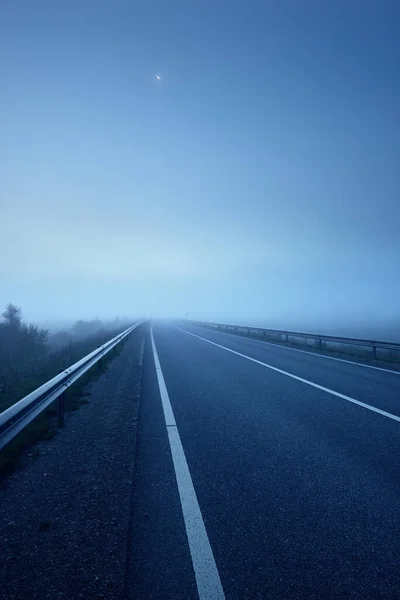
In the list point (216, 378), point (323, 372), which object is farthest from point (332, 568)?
point (323, 372)

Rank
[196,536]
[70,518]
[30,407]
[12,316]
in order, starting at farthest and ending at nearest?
[12,316] → [30,407] → [70,518] → [196,536]

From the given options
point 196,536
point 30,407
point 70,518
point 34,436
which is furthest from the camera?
point 34,436

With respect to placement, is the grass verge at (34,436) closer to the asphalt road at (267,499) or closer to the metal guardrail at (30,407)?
the metal guardrail at (30,407)

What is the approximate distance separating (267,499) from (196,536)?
38.6 inches

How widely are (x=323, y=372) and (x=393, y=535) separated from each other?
8.46 metres

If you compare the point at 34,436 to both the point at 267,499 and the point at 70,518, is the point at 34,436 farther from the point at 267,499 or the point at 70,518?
the point at 267,499

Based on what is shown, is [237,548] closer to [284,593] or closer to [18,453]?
[284,593]

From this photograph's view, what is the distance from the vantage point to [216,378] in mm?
9977

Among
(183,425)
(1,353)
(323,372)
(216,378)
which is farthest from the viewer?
(1,353)

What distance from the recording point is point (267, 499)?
11.4 feet

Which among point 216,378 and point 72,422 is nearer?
point 72,422

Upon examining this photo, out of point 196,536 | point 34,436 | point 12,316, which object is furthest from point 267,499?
point 12,316

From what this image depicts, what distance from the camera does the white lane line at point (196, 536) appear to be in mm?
2335

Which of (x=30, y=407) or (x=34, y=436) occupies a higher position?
(x=30, y=407)
